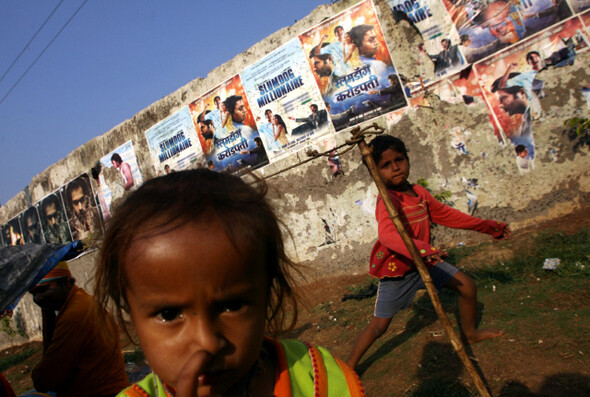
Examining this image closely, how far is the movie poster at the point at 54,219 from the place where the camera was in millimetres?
9602

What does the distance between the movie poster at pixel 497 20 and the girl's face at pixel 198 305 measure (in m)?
4.77

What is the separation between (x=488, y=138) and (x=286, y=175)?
9.45 feet

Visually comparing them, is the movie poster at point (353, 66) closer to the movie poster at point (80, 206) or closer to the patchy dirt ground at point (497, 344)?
the patchy dirt ground at point (497, 344)

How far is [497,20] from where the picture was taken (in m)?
4.53

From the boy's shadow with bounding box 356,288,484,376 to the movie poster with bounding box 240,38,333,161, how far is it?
2.77 meters

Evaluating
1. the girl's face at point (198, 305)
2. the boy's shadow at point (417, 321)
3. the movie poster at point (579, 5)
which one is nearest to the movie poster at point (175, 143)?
the boy's shadow at point (417, 321)

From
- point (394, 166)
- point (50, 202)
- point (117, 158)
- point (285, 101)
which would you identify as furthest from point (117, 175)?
point (394, 166)

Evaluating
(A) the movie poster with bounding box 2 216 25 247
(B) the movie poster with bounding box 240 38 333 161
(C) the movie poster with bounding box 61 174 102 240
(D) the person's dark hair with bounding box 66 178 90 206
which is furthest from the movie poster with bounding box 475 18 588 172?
(A) the movie poster with bounding box 2 216 25 247

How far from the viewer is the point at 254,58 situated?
6.19 metres

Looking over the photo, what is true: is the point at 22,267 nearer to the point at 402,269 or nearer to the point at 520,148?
the point at 402,269

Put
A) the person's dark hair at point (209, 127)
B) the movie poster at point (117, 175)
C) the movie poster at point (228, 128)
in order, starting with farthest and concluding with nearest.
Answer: the movie poster at point (117, 175)
the person's dark hair at point (209, 127)
the movie poster at point (228, 128)

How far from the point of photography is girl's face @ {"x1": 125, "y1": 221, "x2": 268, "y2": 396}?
0.80 metres

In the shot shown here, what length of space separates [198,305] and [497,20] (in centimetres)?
505

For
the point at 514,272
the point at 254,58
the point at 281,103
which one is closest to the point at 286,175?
the point at 281,103
